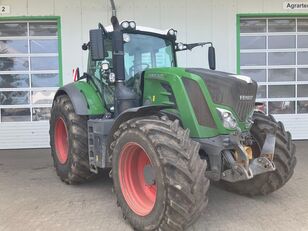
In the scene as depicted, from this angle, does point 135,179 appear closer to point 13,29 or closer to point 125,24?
point 125,24

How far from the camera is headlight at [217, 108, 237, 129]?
497 centimetres

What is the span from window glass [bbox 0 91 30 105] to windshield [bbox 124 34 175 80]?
17.5ft

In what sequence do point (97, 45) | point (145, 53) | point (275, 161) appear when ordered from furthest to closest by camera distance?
point (145, 53)
point (275, 161)
point (97, 45)

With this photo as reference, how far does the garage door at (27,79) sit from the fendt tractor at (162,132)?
13.7ft

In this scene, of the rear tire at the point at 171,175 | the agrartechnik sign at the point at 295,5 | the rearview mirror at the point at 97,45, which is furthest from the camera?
the agrartechnik sign at the point at 295,5

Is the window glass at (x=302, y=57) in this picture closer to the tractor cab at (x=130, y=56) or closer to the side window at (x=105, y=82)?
the tractor cab at (x=130, y=56)

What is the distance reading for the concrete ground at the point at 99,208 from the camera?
516 cm

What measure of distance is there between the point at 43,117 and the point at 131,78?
538cm

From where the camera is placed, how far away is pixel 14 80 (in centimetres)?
1095

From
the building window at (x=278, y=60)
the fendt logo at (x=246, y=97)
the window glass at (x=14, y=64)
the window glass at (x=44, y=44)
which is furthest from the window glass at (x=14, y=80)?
the fendt logo at (x=246, y=97)

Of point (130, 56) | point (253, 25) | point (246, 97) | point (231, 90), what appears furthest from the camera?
point (253, 25)

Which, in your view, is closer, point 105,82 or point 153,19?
point 105,82

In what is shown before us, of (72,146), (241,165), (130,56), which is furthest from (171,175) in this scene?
(72,146)

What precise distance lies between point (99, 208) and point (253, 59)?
6.89 metres
